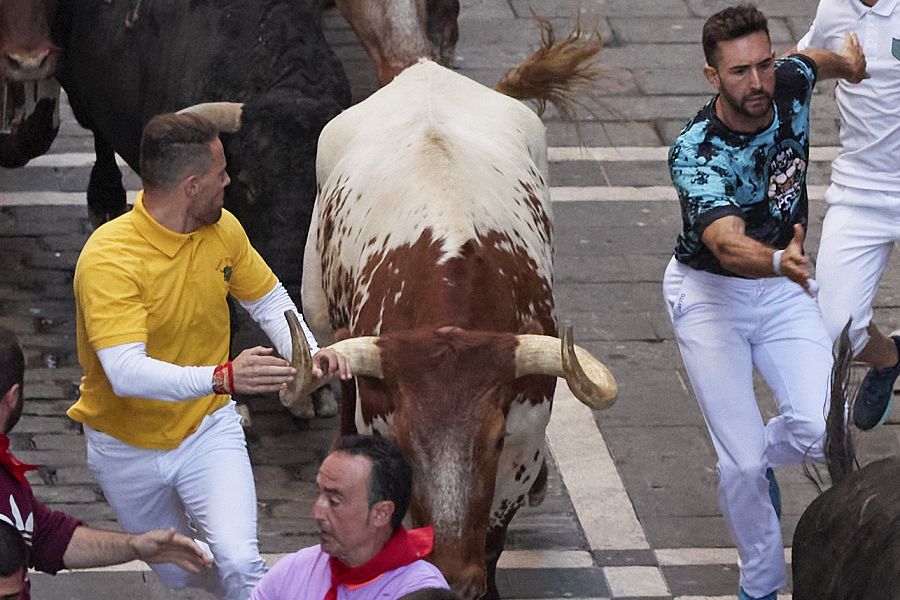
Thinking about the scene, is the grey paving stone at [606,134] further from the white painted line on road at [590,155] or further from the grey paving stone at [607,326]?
the grey paving stone at [607,326]

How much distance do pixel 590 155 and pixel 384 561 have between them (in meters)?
7.22

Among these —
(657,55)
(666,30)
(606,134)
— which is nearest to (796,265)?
(606,134)

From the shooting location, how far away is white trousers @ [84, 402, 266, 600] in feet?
19.9

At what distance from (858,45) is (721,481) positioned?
2.06m

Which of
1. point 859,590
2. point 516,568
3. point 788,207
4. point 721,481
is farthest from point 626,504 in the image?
point 859,590

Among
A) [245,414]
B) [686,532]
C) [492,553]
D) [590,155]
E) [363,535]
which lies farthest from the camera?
[590,155]

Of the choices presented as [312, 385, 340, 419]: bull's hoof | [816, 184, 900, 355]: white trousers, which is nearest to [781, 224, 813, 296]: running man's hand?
[816, 184, 900, 355]: white trousers

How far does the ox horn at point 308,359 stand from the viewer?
569 centimetres

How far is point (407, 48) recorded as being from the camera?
10.3 metres

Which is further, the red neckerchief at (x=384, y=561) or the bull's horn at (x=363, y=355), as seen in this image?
the bull's horn at (x=363, y=355)

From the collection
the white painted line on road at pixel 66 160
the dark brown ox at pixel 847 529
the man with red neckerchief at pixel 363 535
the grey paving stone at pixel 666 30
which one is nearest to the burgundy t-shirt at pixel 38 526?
the man with red neckerchief at pixel 363 535

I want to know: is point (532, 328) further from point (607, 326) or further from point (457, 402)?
point (607, 326)

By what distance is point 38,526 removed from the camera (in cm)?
537

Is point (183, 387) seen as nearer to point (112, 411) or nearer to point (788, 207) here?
point (112, 411)
